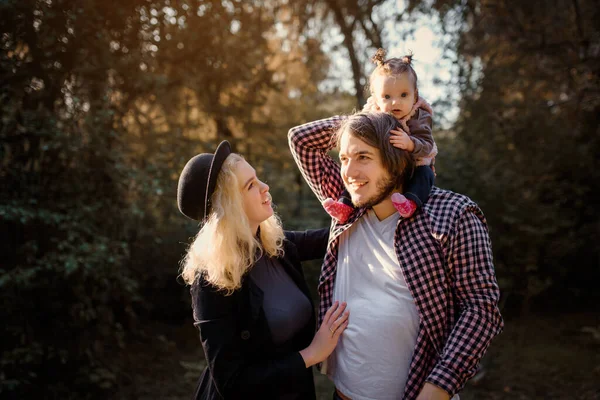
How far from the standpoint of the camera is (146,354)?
652 cm

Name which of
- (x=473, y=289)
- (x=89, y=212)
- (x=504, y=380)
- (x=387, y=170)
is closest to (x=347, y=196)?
(x=387, y=170)

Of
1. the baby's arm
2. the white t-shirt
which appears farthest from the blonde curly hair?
the baby's arm

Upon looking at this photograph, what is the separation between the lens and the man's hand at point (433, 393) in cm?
191

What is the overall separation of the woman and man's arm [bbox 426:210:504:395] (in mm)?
465

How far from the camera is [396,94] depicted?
8.09ft

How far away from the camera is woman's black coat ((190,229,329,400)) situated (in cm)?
211

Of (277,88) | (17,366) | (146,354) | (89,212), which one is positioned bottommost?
(146,354)

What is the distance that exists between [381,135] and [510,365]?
5175mm

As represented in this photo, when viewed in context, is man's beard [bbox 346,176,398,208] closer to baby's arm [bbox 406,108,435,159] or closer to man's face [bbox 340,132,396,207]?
man's face [bbox 340,132,396,207]

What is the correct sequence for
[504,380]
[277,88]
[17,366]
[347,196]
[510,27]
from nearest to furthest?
[347,196] < [17,366] < [504,380] < [510,27] < [277,88]

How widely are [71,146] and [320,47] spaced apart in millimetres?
6511

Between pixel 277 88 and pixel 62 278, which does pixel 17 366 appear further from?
pixel 277 88

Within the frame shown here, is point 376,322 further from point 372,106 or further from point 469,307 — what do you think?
point 372,106

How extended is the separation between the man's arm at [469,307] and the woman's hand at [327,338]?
0.42m
